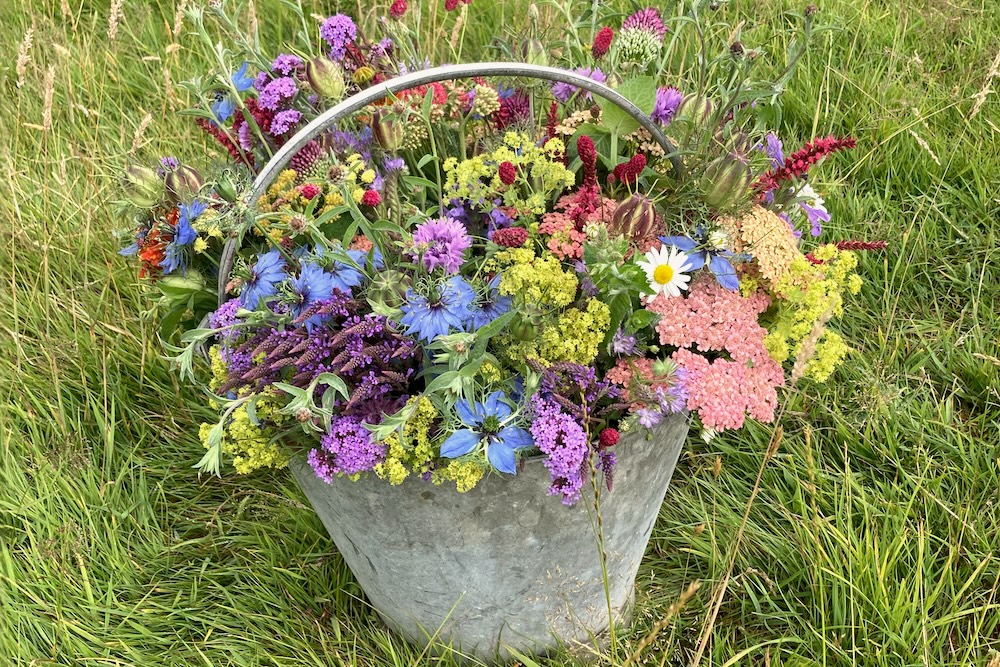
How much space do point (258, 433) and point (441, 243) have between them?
328 mm

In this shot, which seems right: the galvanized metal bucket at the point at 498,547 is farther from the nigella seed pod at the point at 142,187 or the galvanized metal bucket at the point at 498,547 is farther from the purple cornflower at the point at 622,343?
the nigella seed pod at the point at 142,187

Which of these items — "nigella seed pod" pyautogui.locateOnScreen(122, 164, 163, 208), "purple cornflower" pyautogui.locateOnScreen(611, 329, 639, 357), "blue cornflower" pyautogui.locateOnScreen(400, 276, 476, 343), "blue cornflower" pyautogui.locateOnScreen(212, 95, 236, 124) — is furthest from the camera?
"blue cornflower" pyautogui.locateOnScreen(212, 95, 236, 124)

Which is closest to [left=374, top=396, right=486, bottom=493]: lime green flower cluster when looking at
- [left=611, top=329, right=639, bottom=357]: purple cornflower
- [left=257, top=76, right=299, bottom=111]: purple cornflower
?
[left=611, top=329, right=639, bottom=357]: purple cornflower

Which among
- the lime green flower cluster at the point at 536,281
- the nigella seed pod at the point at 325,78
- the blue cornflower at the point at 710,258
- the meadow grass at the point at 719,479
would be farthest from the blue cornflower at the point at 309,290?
the meadow grass at the point at 719,479

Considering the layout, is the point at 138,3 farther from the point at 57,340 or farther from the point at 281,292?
the point at 281,292

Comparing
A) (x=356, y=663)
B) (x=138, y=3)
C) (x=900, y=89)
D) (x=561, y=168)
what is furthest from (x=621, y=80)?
(x=138, y=3)

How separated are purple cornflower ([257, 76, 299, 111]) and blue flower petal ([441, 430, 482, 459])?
60 cm

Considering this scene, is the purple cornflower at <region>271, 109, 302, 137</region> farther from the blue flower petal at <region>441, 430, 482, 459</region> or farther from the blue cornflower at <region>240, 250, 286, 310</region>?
the blue flower petal at <region>441, 430, 482, 459</region>

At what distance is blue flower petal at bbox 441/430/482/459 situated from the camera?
880 mm

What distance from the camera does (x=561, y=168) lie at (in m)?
1.00

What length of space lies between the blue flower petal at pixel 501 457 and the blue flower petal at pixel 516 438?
16mm

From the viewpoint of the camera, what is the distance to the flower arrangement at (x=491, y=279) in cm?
91

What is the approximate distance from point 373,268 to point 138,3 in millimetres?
2192

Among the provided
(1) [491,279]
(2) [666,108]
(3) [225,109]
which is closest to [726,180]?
(2) [666,108]
